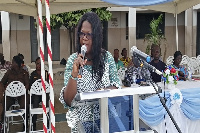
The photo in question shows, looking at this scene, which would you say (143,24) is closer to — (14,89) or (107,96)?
(14,89)

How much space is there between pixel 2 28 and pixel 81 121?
1223 cm

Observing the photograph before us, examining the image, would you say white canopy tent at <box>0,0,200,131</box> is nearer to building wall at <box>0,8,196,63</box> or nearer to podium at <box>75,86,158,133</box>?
podium at <box>75,86,158,133</box>

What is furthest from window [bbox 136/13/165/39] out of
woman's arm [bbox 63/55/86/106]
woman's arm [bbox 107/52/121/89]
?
woman's arm [bbox 63/55/86/106]

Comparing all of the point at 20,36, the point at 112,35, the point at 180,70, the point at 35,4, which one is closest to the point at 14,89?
the point at 35,4

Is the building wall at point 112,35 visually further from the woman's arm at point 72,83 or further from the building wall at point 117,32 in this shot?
the woman's arm at point 72,83

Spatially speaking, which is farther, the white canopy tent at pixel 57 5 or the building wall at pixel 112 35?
the building wall at pixel 112 35

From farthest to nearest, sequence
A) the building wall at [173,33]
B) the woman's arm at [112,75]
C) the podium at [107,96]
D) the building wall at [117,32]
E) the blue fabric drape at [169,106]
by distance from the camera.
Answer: the building wall at [173,33]
the building wall at [117,32]
the blue fabric drape at [169,106]
the woman's arm at [112,75]
the podium at [107,96]

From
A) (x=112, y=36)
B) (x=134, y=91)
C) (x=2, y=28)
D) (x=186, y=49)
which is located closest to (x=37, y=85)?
(x=134, y=91)

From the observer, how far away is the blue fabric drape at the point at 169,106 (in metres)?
3.76

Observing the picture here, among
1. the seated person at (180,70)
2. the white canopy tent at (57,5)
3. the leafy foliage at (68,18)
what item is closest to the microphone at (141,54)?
the seated person at (180,70)

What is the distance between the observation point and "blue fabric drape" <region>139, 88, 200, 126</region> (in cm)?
376

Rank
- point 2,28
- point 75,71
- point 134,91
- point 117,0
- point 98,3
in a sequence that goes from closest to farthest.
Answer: point 134,91 < point 75,71 < point 117,0 < point 98,3 < point 2,28

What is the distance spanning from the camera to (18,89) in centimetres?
478

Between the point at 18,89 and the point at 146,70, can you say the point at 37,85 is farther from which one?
the point at 146,70
